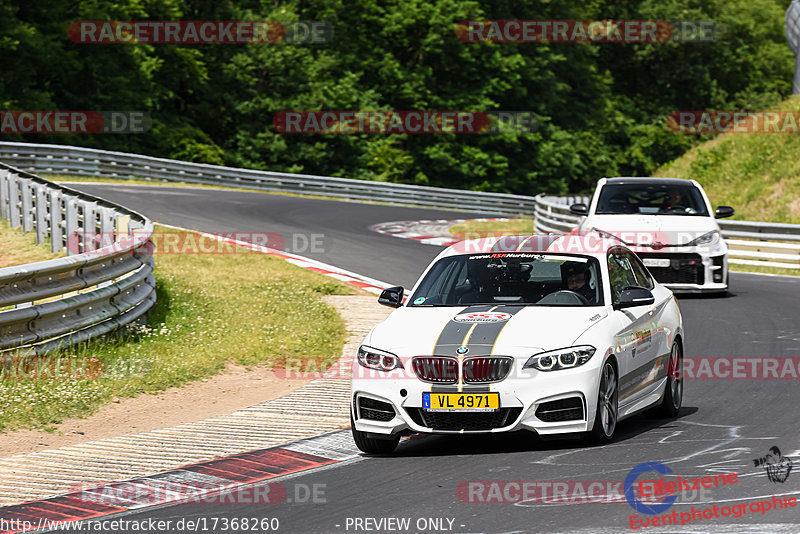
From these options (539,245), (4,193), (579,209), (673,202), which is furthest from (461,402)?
(4,193)

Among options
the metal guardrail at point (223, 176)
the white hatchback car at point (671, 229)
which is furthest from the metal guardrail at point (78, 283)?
the metal guardrail at point (223, 176)

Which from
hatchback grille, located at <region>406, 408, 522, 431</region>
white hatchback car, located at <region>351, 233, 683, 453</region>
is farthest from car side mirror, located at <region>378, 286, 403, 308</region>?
hatchback grille, located at <region>406, 408, 522, 431</region>

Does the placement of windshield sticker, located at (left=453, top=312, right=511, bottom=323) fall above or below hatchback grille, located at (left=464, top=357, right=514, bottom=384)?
above

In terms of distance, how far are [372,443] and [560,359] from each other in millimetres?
1469

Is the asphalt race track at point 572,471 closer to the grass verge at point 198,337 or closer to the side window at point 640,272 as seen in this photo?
the side window at point 640,272

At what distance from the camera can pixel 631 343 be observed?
912 centimetres

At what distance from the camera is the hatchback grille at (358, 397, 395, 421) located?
8.49m

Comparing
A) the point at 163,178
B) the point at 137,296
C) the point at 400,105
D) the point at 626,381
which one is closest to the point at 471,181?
the point at 400,105

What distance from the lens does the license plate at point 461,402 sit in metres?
8.21

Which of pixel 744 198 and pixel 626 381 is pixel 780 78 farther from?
pixel 626 381

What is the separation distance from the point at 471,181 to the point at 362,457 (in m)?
51.7

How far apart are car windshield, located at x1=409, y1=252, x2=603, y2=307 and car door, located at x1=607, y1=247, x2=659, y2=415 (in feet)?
0.80

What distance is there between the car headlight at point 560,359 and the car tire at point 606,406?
0.65ft

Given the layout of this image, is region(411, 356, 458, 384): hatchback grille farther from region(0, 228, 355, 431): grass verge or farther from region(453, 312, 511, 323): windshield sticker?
region(0, 228, 355, 431): grass verge
